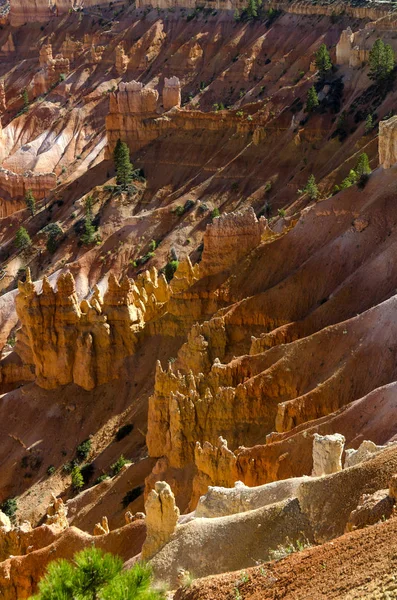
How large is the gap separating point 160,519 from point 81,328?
109ft

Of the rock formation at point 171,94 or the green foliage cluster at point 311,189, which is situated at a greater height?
the rock formation at point 171,94

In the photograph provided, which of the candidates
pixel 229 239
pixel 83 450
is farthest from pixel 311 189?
pixel 83 450

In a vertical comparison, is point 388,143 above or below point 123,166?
below

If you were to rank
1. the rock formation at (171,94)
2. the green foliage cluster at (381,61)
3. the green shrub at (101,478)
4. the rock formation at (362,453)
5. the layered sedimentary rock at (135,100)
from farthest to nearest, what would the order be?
the rock formation at (171,94) < the layered sedimentary rock at (135,100) < the green foliage cluster at (381,61) < the green shrub at (101,478) < the rock formation at (362,453)

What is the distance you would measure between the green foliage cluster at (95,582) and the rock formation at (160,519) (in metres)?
4.59

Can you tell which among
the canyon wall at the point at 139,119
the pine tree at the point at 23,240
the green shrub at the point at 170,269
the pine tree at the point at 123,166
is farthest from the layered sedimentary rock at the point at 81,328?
the canyon wall at the point at 139,119

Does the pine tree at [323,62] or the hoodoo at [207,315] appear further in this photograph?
the pine tree at [323,62]

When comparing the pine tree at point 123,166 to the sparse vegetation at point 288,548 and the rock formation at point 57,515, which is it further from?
the sparse vegetation at point 288,548

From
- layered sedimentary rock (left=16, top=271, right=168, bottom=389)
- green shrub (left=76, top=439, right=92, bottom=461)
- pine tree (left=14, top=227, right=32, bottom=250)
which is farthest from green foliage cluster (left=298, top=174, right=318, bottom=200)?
pine tree (left=14, top=227, right=32, bottom=250)

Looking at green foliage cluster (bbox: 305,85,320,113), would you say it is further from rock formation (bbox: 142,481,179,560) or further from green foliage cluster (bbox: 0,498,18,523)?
rock formation (bbox: 142,481,179,560)

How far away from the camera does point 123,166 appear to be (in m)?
94.3

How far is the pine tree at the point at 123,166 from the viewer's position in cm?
9438

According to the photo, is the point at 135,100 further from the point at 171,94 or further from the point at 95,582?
the point at 95,582

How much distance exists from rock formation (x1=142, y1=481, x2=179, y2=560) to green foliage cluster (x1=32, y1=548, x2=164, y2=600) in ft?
15.0
